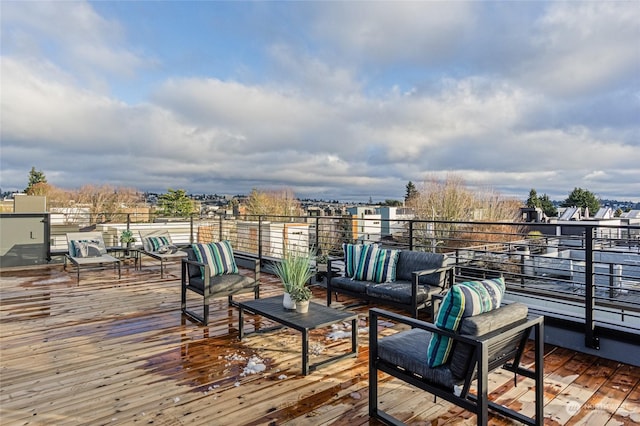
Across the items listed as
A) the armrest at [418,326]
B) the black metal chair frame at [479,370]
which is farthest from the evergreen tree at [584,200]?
the armrest at [418,326]

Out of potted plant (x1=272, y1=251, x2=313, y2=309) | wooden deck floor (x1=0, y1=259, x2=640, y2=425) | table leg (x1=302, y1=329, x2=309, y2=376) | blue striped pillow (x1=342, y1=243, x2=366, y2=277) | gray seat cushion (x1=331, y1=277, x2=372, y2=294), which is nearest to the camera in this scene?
wooden deck floor (x1=0, y1=259, x2=640, y2=425)

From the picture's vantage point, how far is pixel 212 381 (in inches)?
106

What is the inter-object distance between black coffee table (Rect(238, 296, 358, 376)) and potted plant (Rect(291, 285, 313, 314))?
5cm

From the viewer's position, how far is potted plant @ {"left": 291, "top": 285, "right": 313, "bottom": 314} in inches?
127

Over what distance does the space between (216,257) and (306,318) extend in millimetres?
1883

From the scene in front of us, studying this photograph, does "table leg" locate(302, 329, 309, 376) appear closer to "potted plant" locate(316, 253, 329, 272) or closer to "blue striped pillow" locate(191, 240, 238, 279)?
"blue striped pillow" locate(191, 240, 238, 279)

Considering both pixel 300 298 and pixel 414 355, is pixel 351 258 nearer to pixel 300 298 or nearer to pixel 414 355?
pixel 300 298

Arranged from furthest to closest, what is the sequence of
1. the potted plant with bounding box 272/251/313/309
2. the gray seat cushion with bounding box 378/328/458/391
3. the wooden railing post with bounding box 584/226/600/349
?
the potted plant with bounding box 272/251/313/309
the wooden railing post with bounding box 584/226/600/349
the gray seat cushion with bounding box 378/328/458/391

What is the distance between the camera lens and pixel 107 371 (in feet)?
9.44

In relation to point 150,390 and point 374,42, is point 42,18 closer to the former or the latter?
point 374,42

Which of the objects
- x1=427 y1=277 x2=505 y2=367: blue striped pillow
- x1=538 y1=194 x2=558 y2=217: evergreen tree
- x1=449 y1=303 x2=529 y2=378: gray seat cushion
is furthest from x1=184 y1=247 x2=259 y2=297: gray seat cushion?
x1=538 y1=194 x2=558 y2=217: evergreen tree

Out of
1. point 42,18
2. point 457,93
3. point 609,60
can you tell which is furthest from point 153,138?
point 609,60

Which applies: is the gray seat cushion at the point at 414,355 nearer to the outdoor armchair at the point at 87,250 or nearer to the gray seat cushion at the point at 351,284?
the gray seat cushion at the point at 351,284

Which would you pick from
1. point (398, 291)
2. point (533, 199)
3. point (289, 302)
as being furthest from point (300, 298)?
point (533, 199)
